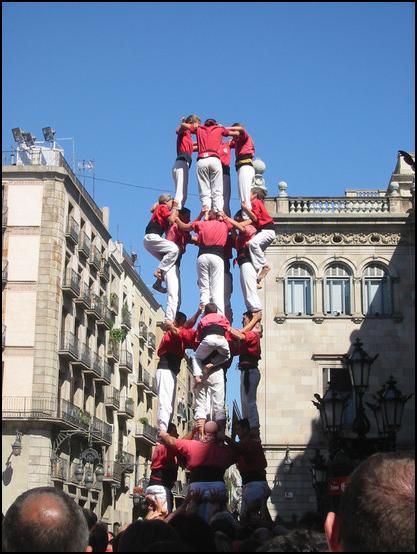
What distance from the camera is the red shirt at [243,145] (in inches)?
Result: 605

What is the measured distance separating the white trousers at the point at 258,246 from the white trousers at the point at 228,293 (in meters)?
0.43

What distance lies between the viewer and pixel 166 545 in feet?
13.0

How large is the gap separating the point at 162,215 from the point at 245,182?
1.38 m

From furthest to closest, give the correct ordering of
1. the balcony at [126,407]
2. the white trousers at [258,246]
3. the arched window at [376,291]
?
1. the balcony at [126,407]
2. the arched window at [376,291]
3. the white trousers at [258,246]

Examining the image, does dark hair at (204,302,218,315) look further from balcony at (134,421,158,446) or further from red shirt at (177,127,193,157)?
balcony at (134,421,158,446)

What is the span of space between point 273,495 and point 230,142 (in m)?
20.2

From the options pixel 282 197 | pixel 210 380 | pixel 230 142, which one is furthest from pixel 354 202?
pixel 210 380

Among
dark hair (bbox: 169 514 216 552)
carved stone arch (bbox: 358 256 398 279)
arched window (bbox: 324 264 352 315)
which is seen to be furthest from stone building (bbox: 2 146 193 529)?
dark hair (bbox: 169 514 216 552)

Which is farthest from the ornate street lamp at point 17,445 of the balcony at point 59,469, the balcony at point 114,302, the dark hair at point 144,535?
the dark hair at point 144,535

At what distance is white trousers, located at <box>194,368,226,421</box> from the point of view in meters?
13.7

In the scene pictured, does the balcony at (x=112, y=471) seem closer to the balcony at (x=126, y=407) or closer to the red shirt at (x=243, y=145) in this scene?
the balcony at (x=126, y=407)

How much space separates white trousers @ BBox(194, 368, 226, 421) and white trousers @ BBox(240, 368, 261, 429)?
0.54 m

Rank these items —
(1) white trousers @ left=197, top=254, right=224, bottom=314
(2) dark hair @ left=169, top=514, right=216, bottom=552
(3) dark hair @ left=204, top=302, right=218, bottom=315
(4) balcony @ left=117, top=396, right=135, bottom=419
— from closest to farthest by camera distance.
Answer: (2) dark hair @ left=169, top=514, right=216, bottom=552
(3) dark hair @ left=204, top=302, right=218, bottom=315
(1) white trousers @ left=197, top=254, right=224, bottom=314
(4) balcony @ left=117, top=396, right=135, bottom=419

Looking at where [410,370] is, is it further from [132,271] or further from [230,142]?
[132,271]
